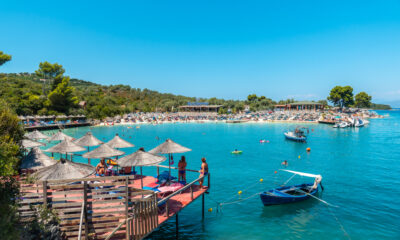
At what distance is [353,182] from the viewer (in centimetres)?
2106

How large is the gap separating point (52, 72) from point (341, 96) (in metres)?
127

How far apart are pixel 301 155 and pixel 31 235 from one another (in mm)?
33230

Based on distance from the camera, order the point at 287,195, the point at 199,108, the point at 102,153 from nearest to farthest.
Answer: the point at 102,153
the point at 287,195
the point at 199,108

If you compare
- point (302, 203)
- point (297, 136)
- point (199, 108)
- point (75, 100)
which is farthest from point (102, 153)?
point (199, 108)

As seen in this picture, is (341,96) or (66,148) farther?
(341,96)

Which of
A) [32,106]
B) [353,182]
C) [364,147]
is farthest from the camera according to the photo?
[32,106]

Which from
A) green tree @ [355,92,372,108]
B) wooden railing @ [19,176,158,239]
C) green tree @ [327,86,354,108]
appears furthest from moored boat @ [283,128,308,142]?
green tree @ [355,92,372,108]

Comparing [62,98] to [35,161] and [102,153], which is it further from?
[35,161]

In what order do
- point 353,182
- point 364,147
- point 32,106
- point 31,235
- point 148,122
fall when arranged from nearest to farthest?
point 31,235, point 353,182, point 364,147, point 32,106, point 148,122

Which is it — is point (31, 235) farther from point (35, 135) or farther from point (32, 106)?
point (32, 106)

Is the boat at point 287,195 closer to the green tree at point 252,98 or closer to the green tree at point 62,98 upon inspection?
the green tree at point 62,98

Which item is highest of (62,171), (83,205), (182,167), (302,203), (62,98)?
(62,98)

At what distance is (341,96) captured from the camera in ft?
383

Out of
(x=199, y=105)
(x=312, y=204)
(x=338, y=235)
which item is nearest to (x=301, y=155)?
(x=312, y=204)
